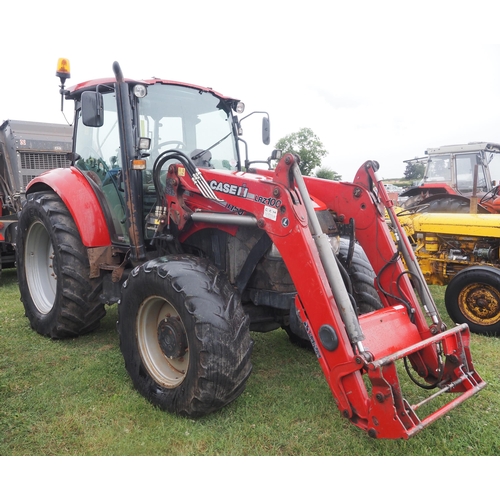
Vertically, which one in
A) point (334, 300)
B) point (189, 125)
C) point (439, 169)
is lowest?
point (334, 300)

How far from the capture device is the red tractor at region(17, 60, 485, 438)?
107 inches

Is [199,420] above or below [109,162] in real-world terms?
below

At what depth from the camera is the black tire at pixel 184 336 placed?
2895 millimetres

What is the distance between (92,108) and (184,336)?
1902 mm

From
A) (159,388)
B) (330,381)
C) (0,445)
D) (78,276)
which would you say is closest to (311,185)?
(330,381)

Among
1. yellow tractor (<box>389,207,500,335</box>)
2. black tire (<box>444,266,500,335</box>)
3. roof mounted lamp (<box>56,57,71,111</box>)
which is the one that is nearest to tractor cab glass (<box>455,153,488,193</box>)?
yellow tractor (<box>389,207,500,335</box>)

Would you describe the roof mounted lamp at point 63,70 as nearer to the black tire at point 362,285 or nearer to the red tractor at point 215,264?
the red tractor at point 215,264

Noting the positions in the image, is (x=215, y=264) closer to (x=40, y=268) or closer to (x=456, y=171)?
(x=40, y=268)

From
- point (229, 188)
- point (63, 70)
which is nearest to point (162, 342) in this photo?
point (229, 188)

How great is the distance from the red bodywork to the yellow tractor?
6.97 feet

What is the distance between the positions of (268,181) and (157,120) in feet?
5.12

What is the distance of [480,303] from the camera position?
16.3ft

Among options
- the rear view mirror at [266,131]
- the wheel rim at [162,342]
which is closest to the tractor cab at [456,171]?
the rear view mirror at [266,131]

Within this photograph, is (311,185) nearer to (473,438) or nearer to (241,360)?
(241,360)
